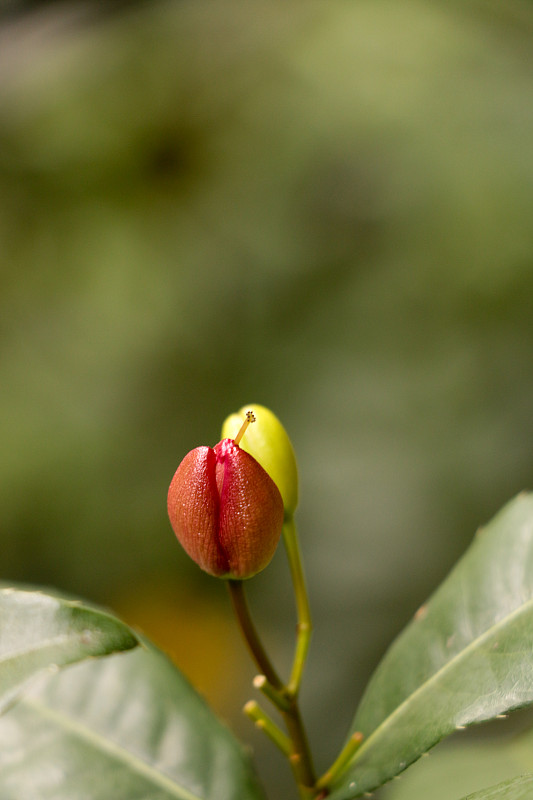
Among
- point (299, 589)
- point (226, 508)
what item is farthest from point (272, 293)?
point (226, 508)

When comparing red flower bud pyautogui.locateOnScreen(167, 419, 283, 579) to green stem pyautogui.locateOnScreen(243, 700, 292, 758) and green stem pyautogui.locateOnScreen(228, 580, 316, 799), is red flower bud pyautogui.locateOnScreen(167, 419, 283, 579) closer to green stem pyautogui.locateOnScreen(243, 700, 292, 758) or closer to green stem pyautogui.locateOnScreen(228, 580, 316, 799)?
green stem pyautogui.locateOnScreen(228, 580, 316, 799)

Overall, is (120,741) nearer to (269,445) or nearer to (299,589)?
(299,589)

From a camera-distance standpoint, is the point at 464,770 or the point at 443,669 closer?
the point at 443,669

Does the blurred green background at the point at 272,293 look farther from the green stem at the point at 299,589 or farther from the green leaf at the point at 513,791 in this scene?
the green leaf at the point at 513,791

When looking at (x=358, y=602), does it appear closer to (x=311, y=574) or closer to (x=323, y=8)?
(x=311, y=574)

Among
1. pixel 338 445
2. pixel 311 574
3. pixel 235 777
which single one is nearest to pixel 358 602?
pixel 311 574

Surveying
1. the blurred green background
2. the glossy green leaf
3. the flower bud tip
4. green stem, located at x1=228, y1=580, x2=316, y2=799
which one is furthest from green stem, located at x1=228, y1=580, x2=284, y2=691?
the blurred green background

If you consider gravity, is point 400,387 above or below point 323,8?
A: below
